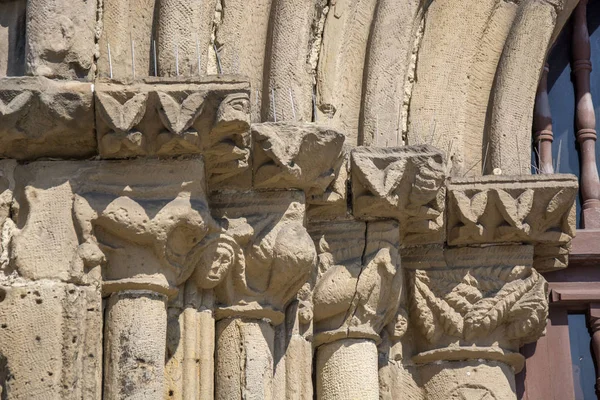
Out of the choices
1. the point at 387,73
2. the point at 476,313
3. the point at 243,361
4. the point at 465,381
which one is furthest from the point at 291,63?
the point at 465,381

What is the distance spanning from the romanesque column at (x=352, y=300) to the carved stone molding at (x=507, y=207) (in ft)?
0.95

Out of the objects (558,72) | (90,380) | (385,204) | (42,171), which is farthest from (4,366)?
(558,72)

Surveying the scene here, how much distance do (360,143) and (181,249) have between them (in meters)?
0.92

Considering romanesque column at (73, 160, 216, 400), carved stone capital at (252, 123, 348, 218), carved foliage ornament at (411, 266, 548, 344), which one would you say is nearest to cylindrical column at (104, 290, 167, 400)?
romanesque column at (73, 160, 216, 400)

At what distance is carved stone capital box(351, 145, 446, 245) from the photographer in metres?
5.21

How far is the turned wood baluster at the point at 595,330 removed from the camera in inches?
232

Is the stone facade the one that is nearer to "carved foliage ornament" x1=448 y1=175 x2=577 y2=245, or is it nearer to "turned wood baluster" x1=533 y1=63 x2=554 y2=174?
"carved foliage ornament" x1=448 y1=175 x2=577 y2=245

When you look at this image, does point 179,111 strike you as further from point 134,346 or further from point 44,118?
point 134,346

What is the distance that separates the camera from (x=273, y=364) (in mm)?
4980

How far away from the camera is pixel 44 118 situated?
4648 millimetres

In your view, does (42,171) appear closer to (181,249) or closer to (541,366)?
(181,249)

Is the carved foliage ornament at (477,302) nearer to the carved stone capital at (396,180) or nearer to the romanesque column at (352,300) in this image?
the romanesque column at (352,300)

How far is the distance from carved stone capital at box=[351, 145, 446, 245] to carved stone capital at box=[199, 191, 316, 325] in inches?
11.2

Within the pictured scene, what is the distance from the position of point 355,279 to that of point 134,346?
0.97 meters
